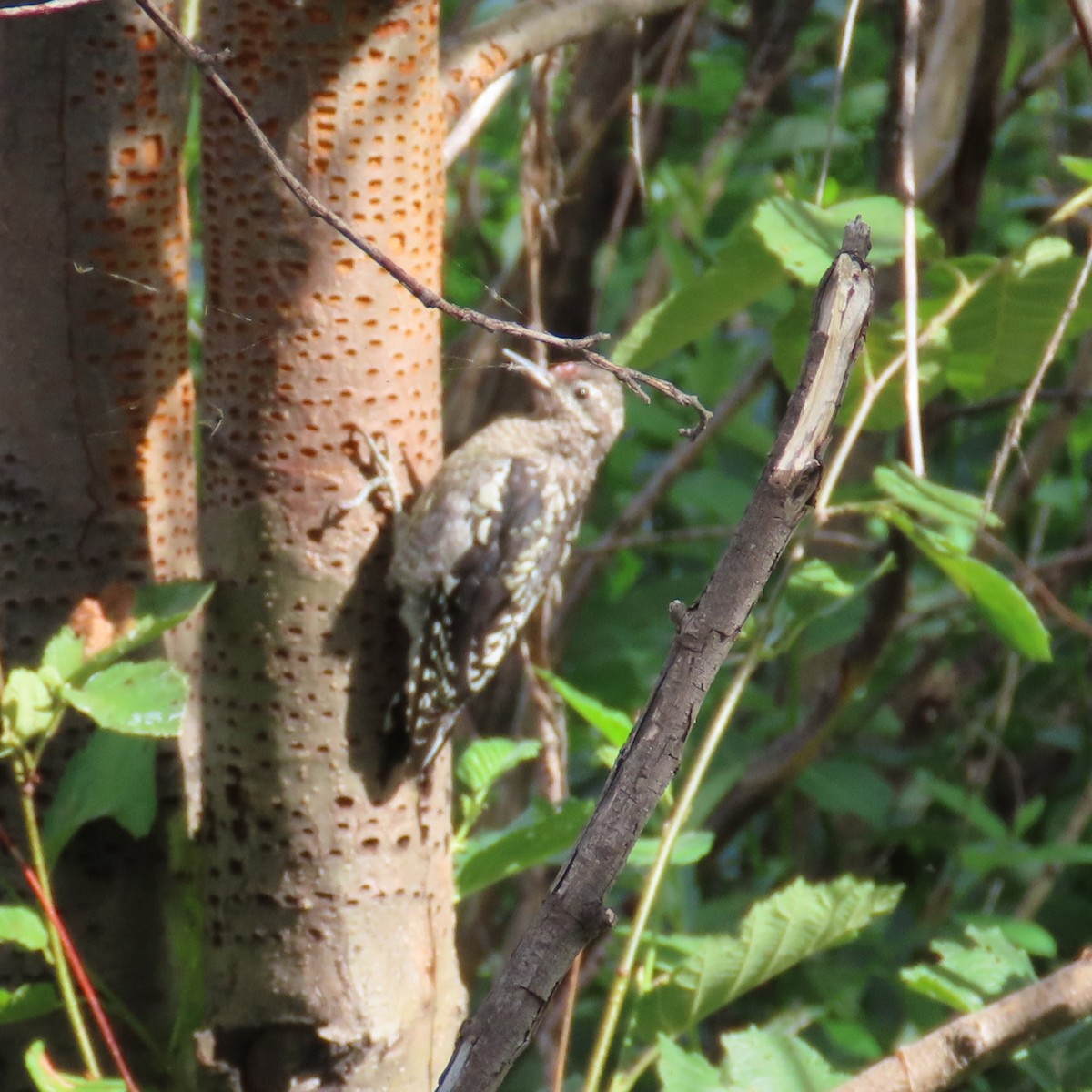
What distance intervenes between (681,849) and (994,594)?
58 centimetres

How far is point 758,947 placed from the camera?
171 cm

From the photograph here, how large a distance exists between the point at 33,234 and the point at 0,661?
0.50m

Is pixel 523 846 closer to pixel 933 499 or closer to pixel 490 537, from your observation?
pixel 933 499

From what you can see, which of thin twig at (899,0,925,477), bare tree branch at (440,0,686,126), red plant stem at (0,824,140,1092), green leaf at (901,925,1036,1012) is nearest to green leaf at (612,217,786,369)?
thin twig at (899,0,925,477)

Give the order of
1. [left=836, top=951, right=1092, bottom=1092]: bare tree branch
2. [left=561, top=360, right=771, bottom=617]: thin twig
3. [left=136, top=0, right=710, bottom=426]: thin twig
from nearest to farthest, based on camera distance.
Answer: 1. [left=136, top=0, right=710, bottom=426]: thin twig
2. [left=836, top=951, right=1092, bottom=1092]: bare tree branch
3. [left=561, top=360, right=771, bottom=617]: thin twig

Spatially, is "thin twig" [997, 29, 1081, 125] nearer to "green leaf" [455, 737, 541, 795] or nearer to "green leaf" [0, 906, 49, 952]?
"green leaf" [455, 737, 541, 795]

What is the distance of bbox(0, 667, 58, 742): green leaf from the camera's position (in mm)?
1329

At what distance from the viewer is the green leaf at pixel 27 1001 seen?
59.1 inches

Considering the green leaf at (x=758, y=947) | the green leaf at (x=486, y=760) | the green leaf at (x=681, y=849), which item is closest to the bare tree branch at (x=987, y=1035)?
the green leaf at (x=758, y=947)

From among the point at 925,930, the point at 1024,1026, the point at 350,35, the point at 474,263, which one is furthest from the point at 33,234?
the point at 474,263

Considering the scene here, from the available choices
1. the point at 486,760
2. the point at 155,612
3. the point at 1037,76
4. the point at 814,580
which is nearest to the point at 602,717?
the point at 486,760

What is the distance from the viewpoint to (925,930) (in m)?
2.76

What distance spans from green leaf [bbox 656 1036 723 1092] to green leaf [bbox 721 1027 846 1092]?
0.08 ft

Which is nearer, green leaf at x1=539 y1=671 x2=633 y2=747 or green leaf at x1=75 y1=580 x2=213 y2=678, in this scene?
green leaf at x1=75 y1=580 x2=213 y2=678
